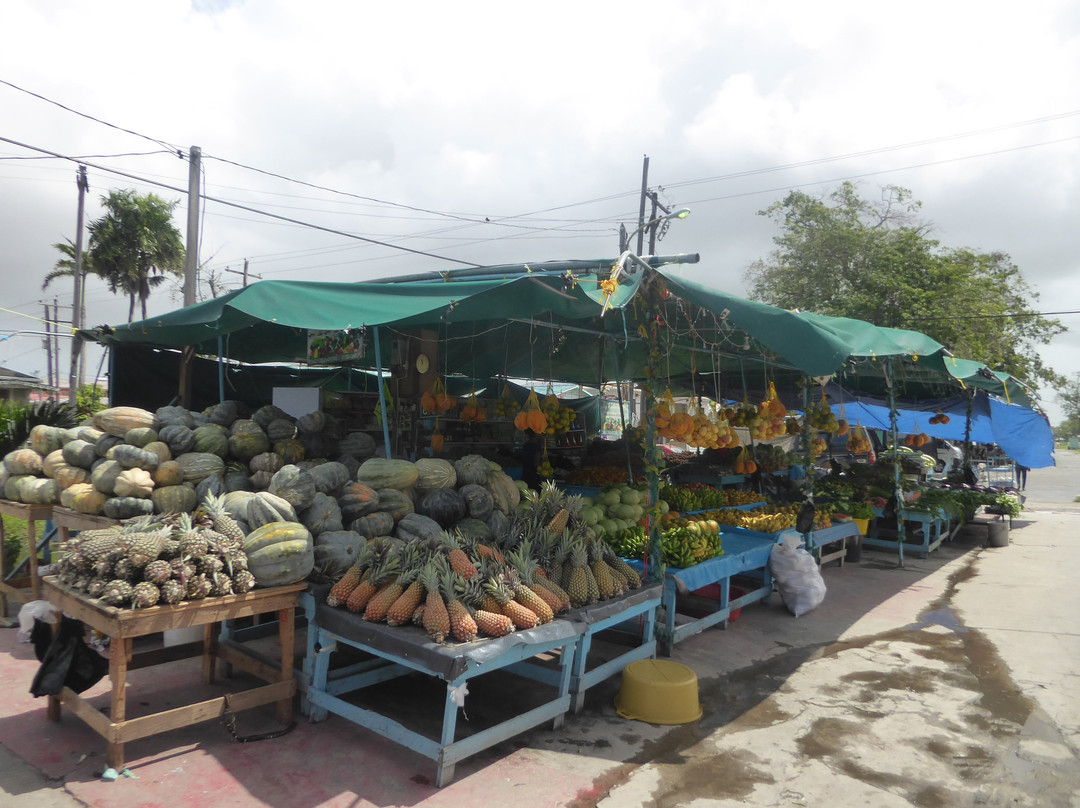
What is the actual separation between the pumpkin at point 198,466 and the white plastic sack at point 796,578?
5.84m

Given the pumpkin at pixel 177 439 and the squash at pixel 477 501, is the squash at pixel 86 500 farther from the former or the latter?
the squash at pixel 477 501

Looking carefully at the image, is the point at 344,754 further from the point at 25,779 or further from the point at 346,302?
the point at 346,302

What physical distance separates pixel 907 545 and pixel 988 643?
4.83 metres

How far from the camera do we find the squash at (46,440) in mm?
6191

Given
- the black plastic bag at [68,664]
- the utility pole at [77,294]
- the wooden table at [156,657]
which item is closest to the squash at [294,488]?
the wooden table at [156,657]

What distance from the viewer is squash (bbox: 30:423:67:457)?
6.19 metres

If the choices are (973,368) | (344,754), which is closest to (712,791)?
(344,754)

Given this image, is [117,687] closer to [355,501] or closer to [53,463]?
[355,501]

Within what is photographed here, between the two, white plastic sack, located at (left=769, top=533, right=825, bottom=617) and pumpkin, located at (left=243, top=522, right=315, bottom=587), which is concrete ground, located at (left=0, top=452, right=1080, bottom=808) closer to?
white plastic sack, located at (left=769, top=533, right=825, bottom=617)

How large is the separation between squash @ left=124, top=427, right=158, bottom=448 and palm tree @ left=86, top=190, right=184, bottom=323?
27471 mm

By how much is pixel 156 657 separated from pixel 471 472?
107 inches

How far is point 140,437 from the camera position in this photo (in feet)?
17.9

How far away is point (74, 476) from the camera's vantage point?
5602mm

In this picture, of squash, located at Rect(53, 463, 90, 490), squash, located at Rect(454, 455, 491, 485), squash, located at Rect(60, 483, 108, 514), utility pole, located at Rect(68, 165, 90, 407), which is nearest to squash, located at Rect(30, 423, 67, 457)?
squash, located at Rect(53, 463, 90, 490)
